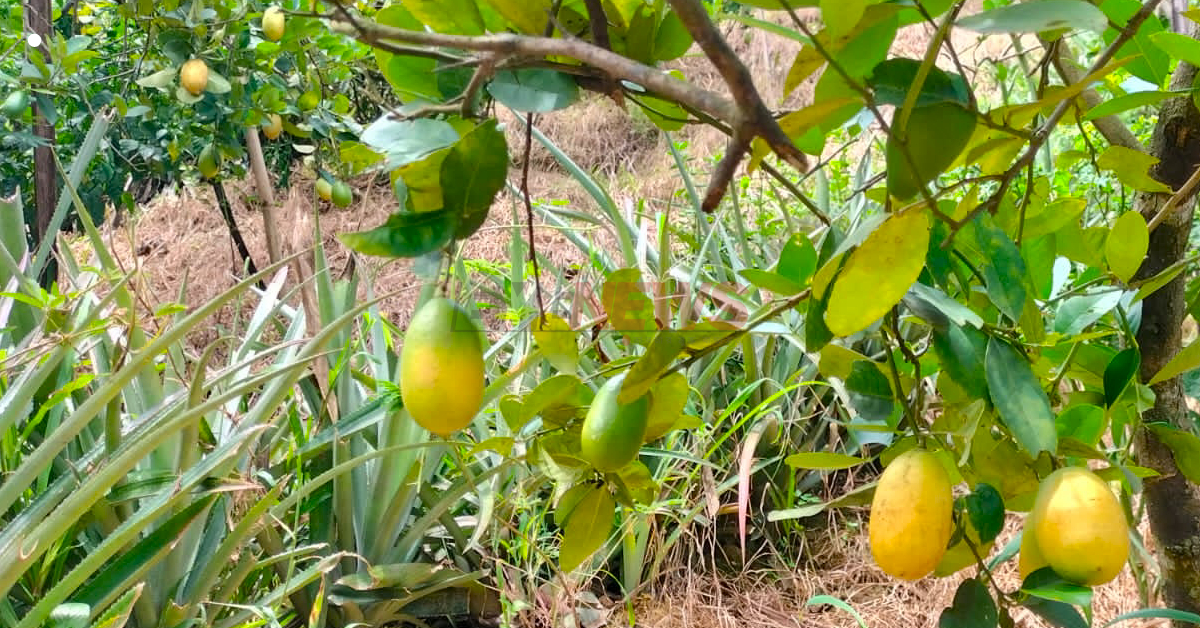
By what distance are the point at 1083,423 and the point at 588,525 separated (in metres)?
0.25

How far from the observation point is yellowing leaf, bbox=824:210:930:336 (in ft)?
0.96

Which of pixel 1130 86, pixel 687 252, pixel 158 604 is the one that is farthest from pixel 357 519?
pixel 687 252

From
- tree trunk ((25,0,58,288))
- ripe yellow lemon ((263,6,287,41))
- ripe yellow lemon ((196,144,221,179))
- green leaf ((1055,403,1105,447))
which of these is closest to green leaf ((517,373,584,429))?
green leaf ((1055,403,1105,447))

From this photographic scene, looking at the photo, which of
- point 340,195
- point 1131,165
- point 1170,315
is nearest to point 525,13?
point 1131,165

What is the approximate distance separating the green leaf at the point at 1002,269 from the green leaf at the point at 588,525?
18 cm

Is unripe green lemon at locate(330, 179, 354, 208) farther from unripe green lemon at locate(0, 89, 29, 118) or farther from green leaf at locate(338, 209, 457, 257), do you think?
green leaf at locate(338, 209, 457, 257)

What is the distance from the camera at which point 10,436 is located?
1063 millimetres

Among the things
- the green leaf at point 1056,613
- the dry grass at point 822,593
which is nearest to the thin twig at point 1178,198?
the green leaf at point 1056,613

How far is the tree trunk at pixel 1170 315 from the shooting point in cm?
58

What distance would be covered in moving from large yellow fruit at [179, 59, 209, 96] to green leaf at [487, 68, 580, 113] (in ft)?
3.80

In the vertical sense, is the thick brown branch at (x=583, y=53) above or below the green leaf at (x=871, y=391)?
above

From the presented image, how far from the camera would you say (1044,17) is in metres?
0.25

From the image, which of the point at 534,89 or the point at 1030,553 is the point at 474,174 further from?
the point at 1030,553

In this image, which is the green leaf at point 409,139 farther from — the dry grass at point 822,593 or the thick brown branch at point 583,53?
the dry grass at point 822,593
